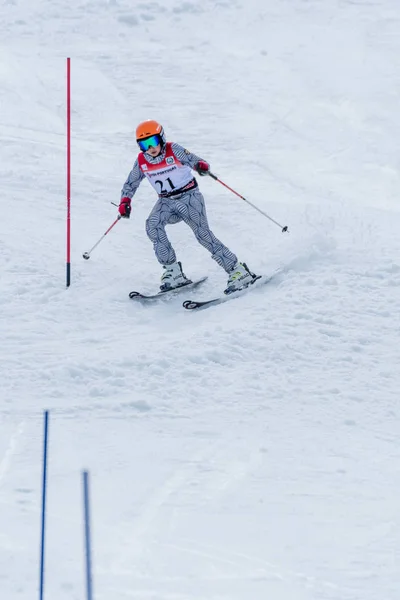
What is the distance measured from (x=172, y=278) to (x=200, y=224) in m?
0.64

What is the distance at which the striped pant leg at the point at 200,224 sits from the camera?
32.9 feet

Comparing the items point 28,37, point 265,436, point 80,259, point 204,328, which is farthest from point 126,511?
point 28,37

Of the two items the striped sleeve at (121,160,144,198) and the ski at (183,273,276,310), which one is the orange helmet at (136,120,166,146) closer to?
the striped sleeve at (121,160,144,198)

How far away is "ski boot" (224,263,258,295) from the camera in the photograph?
398 inches

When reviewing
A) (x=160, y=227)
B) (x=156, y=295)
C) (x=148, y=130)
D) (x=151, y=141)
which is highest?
(x=148, y=130)

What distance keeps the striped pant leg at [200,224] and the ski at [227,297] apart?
275 mm

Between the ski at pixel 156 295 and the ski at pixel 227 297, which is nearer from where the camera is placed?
the ski at pixel 227 297

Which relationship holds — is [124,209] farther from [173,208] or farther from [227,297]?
[227,297]

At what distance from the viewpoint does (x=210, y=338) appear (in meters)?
9.20

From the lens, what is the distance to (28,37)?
18484 mm

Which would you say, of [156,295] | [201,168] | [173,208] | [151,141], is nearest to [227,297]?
[156,295]

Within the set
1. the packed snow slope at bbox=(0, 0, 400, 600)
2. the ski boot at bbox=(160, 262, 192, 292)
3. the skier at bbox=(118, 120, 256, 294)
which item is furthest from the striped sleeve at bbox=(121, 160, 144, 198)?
the packed snow slope at bbox=(0, 0, 400, 600)

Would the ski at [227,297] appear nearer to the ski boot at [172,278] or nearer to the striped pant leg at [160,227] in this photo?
the ski boot at [172,278]

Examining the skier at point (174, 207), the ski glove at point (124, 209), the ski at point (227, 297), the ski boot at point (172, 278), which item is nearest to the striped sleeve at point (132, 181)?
the skier at point (174, 207)
